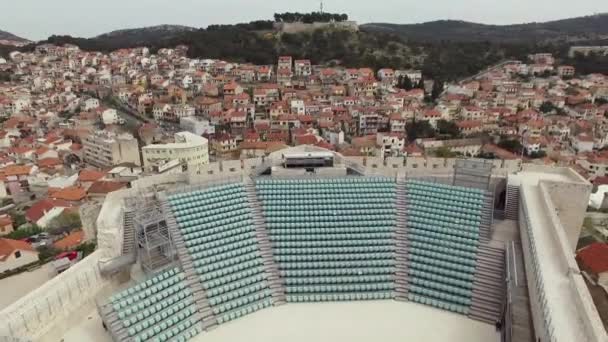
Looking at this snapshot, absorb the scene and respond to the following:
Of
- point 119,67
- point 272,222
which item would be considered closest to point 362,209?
point 272,222

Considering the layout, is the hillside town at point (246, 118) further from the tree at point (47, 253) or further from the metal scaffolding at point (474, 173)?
the metal scaffolding at point (474, 173)

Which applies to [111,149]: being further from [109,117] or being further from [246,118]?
[246,118]

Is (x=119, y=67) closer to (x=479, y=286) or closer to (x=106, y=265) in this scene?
(x=106, y=265)

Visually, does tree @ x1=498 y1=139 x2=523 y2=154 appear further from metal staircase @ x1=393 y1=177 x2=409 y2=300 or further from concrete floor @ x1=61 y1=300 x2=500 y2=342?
concrete floor @ x1=61 y1=300 x2=500 y2=342

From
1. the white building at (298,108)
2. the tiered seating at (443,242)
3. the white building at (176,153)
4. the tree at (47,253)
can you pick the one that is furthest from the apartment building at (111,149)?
the tiered seating at (443,242)

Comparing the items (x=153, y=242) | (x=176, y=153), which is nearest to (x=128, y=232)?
(x=153, y=242)

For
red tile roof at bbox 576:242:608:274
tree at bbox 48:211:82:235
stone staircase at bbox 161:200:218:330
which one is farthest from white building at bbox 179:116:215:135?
red tile roof at bbox 576:242:608:274
